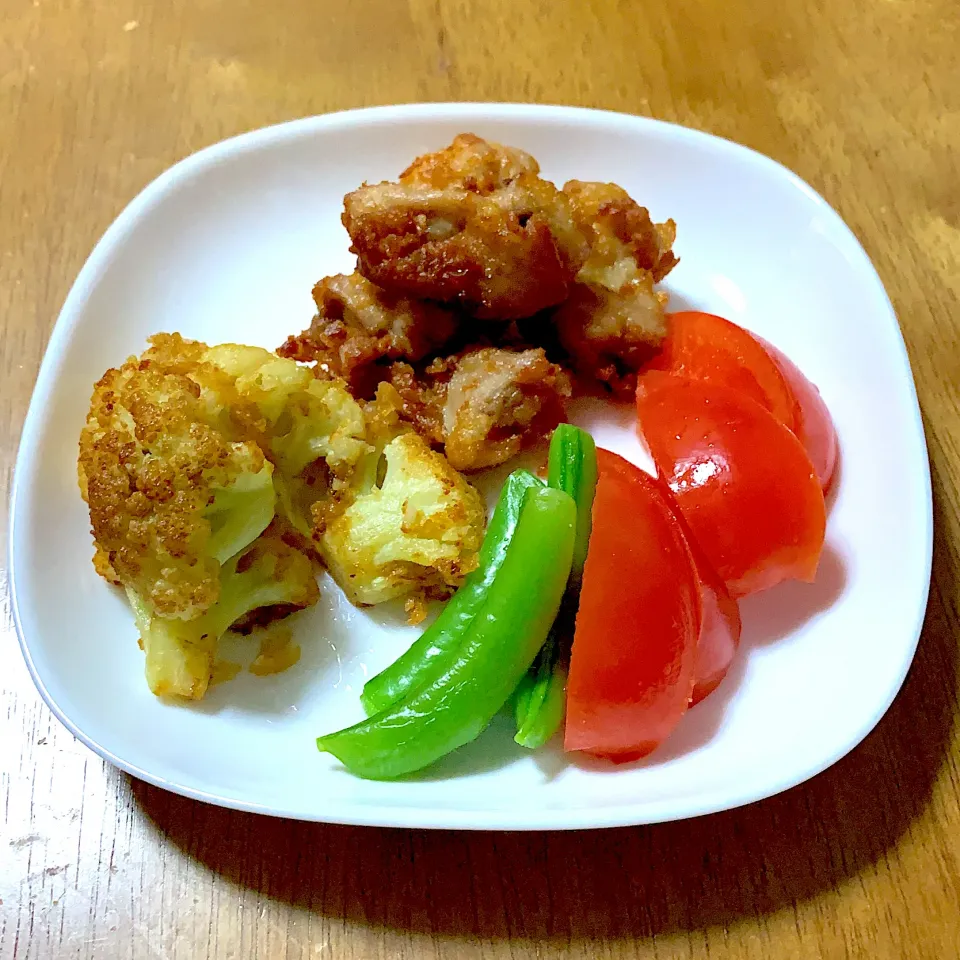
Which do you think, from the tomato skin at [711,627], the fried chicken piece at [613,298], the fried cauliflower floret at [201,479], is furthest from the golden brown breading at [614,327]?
the fried cauliflower floret at [201,479]

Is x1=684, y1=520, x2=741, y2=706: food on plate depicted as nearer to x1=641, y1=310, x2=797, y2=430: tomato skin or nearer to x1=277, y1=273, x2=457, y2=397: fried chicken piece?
x1=641, y1=310, x2=797, y2=430: tomato skin

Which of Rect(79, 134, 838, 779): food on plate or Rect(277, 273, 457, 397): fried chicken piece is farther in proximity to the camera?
Rect(277, 273, 457, 397): fried chicken piece

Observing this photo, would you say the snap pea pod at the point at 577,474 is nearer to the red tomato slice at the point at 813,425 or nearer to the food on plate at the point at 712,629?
the food on plate at the point at 712,629

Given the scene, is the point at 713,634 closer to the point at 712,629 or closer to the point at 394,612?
the point at 712,629

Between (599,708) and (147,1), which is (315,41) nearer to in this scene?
(147,1)

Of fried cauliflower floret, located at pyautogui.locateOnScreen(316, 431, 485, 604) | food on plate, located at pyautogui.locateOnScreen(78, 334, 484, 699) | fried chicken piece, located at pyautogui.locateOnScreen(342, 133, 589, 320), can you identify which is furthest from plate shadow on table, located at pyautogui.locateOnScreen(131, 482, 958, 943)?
fried chicken piece, located at pyautogui.locateOnScreen(342, 133, 589, 320)

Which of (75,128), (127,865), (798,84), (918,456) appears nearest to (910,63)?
(798,84)
